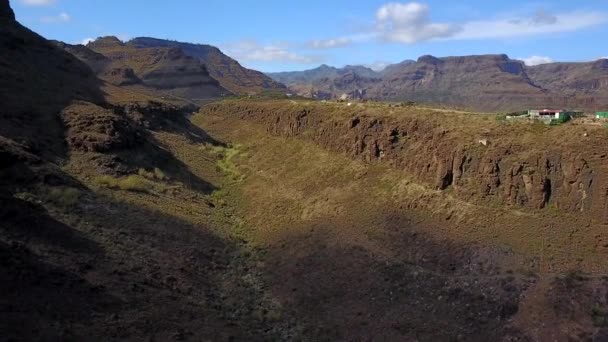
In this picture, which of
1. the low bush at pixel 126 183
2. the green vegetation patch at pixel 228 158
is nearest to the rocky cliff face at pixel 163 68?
the green vegetation patch at pixel 228 158

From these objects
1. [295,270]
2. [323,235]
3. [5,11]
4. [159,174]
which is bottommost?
[295,270]

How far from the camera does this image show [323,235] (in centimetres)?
3106

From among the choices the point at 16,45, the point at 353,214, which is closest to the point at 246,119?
the point at 16,45

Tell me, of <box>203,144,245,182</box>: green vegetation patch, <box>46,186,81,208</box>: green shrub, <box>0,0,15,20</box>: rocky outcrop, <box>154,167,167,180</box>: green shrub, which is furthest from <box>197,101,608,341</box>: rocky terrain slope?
<box>0,0,15,20</box>: rocky outcrop

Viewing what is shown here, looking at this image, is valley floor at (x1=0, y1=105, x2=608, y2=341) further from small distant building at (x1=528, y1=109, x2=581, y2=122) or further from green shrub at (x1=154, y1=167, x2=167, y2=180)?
small distant building at (x1=528, y1=109, x2=581, y2=122)

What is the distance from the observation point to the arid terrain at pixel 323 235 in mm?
20578

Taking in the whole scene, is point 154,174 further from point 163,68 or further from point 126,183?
point 163,68

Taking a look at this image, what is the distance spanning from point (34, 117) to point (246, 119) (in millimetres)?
28845

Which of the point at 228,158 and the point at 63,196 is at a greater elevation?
the point at 63,196

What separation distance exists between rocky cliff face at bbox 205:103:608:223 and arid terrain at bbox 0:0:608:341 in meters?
0.10

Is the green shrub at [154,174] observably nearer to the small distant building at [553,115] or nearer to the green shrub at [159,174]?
the green shrub at [159,174]

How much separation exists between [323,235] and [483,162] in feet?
32.2

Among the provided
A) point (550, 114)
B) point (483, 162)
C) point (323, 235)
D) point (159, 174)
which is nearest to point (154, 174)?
point (159, 174)

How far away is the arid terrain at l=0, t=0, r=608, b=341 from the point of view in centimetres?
2058
